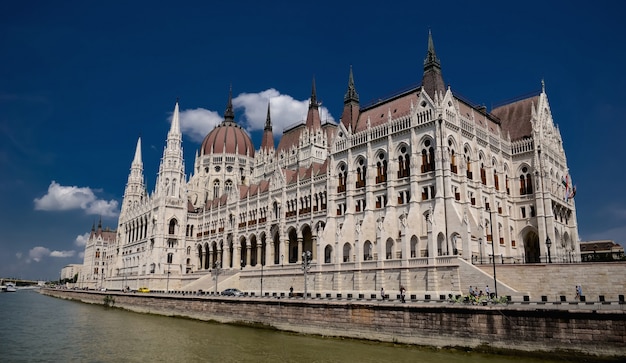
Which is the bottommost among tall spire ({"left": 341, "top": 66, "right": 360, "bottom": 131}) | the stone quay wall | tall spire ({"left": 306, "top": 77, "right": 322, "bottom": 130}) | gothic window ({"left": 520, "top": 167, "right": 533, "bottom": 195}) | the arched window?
the stone quay wall

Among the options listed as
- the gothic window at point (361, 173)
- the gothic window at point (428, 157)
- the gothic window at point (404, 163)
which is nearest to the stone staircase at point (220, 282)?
the gothic window at point (361, 173)

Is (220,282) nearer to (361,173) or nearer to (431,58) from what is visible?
(361,173)

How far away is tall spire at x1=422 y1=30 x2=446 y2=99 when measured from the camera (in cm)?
6116

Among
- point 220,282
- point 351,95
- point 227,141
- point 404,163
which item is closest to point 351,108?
point 351,95

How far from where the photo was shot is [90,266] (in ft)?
536

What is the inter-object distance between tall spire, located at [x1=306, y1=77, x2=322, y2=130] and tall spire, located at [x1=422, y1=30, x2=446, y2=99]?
32335 millimetres

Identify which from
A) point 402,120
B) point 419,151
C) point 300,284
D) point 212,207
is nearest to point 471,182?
point 419,151

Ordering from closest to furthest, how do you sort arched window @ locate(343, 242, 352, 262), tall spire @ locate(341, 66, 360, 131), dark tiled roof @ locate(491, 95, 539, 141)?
arched window @ locate(343, 242, 352, 262)
dark tiled roof @ locate(491, 95, 539, 141)
tall spire @ locate(341, 66, 360, 131)

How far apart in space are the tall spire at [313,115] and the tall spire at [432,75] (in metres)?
32.3

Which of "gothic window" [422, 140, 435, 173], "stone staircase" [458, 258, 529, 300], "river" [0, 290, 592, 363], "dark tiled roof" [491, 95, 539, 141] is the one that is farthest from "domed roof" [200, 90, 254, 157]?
"stone staircase" [458, 258, 529, 300]

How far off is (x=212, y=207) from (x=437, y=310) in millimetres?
71896

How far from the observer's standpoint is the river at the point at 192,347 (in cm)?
3114

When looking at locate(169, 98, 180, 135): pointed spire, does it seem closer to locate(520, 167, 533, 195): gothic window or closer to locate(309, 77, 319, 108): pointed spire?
locate(309, 77, 319, 108): pointed spire

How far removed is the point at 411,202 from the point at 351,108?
23651 mm
